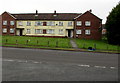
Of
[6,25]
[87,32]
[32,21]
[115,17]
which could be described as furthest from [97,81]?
[6,25]

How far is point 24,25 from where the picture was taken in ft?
178

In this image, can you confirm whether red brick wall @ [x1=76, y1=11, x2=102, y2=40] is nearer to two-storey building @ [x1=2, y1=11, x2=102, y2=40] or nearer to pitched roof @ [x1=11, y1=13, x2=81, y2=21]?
two-storey building @ [x1=2, y1=11, x2=102, y2=40]

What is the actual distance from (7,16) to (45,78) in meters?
50.2

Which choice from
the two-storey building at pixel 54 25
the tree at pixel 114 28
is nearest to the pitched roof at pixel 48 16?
the two-storey building at pixel 54 25

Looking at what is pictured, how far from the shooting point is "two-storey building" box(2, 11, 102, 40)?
164 ft

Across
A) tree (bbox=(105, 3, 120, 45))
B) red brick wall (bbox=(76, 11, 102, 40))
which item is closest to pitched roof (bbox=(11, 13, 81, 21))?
red brick wall (bbox=(76, 11, 102, 40))

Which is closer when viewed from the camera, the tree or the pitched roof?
the tree

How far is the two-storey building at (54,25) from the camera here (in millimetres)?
49903

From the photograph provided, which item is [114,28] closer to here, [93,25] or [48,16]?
[93,25]

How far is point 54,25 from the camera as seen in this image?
52.7 metres

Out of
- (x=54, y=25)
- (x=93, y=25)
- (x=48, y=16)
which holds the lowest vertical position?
(x=93, y=25)

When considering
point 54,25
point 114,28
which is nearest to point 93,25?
point 114,28

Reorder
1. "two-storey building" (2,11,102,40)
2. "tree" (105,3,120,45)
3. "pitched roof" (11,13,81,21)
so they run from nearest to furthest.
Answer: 1. "tree" (105,3,120,45)
2. "two-storey building" (2,11,102,40)
3. "pitched roof" (11,13,81,21)

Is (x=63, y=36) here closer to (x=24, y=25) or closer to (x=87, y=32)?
(x=87, y=32)
